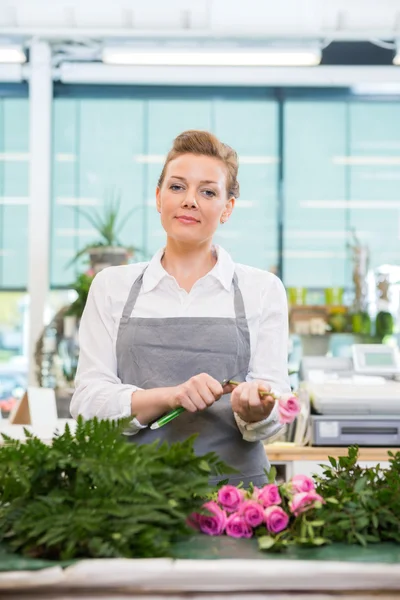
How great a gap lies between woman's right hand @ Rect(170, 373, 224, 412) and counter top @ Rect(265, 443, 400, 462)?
1.67 meters

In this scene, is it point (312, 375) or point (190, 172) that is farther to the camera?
point (312, 375)

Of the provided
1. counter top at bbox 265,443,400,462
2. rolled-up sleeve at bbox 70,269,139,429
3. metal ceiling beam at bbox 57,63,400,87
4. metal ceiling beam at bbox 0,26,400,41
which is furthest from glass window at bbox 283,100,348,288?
rolled-up sleeve at bbox 70,269,139,429

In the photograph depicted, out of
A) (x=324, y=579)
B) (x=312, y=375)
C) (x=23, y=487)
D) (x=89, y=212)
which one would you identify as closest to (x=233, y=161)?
(x=23, y=487)

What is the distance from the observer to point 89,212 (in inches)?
321

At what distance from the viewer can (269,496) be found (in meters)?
1.45

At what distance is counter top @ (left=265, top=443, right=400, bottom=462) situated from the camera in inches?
131

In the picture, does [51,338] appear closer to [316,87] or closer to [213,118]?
[213,118]

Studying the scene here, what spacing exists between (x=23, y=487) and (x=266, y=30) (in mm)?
6104

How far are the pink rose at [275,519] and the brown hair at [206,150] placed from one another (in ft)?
3.23

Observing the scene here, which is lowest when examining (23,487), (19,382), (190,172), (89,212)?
(19,382)

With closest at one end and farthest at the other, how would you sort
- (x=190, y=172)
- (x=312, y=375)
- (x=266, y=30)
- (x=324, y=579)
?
(x=324, y=579) → (x=190, y=172) → (x=312, y=375) → (x=266, y=30)

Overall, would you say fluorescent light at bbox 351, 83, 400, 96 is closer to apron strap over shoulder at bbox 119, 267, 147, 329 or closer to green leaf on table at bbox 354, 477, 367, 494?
apron strap over shoulder at bbox 119, 267, 147, 329

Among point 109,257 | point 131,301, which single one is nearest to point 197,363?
point 131,301

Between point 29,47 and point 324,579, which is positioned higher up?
point 29,47
